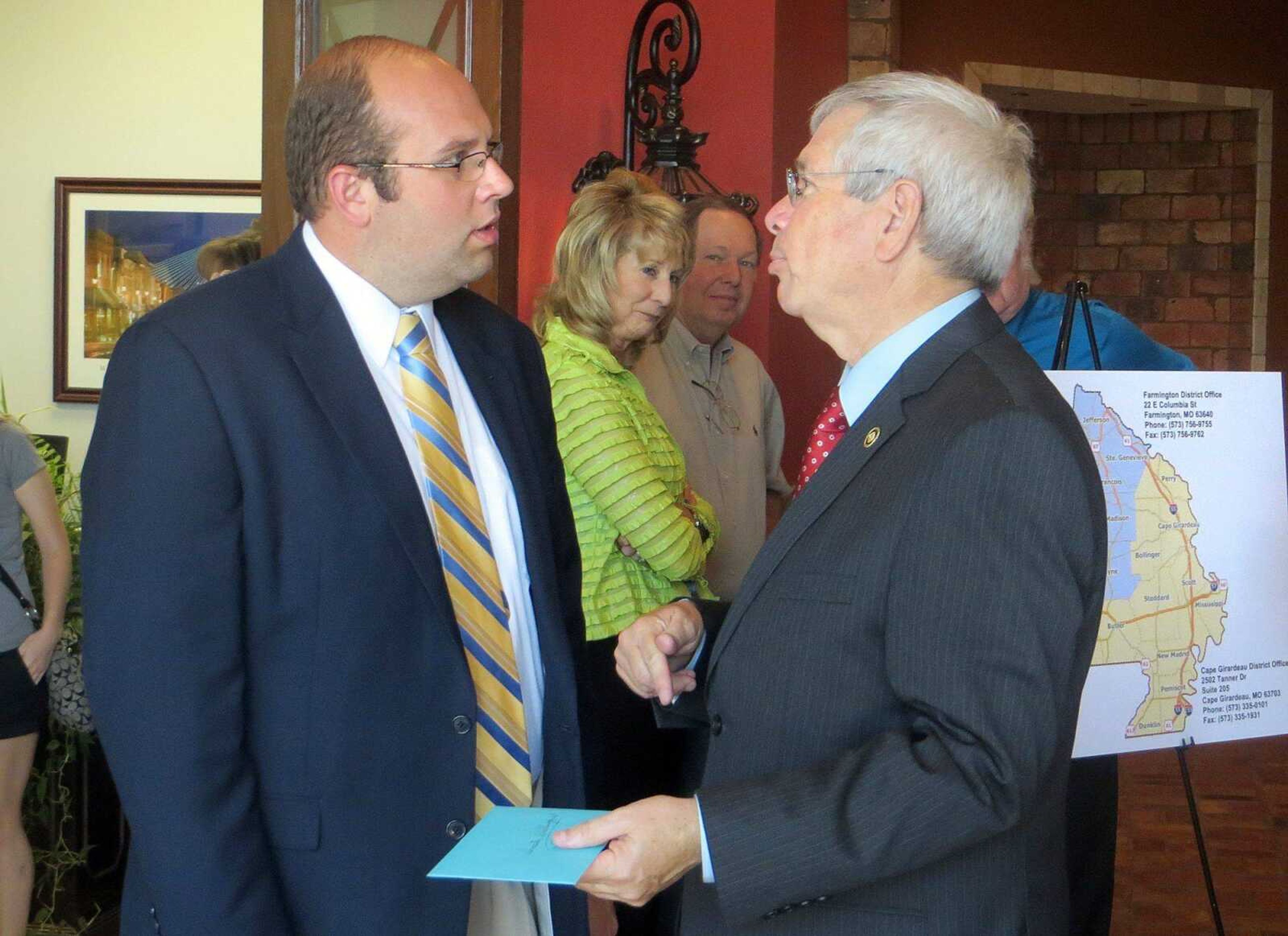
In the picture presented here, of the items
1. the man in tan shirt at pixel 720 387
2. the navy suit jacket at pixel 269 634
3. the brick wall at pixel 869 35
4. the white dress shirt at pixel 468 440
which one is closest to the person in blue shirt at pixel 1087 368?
the man in tan shirt at pixel 720 387

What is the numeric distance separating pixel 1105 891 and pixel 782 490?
59.8 inches

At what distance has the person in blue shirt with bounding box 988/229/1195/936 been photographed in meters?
2.68

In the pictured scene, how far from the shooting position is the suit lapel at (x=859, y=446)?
53.4 inches

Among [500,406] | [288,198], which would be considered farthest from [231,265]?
[500,406]

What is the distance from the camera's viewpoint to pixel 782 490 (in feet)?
12.8

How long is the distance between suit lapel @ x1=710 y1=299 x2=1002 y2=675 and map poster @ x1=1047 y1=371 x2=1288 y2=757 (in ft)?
3.41

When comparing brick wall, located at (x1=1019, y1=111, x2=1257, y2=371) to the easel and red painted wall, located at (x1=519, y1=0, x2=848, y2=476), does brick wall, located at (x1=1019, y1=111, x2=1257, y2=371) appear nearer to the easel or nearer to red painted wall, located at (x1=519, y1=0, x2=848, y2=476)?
red painted wall, located at (x1=519, y1=0, x2=848, y2=476)

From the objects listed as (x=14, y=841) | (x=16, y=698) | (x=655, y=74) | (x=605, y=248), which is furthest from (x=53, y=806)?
(x=655, y=74)

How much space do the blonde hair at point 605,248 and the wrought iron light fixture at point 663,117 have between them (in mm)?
871

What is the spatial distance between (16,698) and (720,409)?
6.36 ft

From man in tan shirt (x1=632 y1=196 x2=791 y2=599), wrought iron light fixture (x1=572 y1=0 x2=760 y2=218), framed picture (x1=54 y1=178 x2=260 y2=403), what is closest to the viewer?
man in tan shirt (x1=632 y1=196 x2=791 y2=599)

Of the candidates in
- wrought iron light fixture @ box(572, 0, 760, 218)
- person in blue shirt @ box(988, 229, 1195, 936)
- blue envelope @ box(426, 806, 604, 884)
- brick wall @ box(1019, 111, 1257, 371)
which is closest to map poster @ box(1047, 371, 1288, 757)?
person in blue shirt @ box(988, 229, 1195, 936)

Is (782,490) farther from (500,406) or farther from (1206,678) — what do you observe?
(500,406)

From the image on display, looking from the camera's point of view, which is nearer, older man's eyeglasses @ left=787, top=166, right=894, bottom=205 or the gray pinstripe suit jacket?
the gray pinstripe suit jacket
